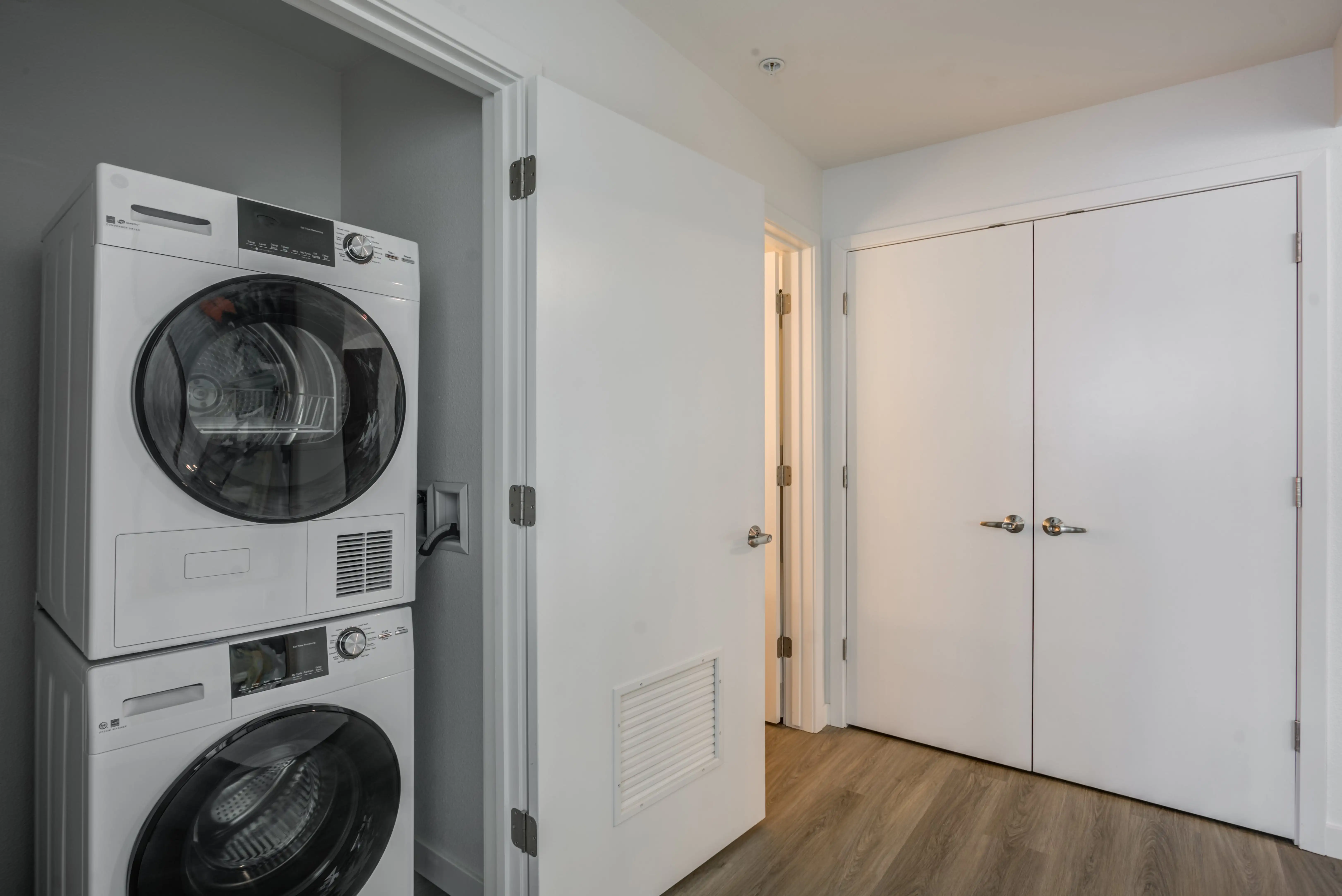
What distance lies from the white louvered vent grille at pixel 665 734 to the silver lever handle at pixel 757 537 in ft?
1.22

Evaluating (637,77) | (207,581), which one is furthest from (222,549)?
(637,77)

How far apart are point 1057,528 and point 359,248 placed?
2.45 metres

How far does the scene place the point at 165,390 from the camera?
1292 mm

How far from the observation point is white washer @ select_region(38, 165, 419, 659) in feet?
4.11

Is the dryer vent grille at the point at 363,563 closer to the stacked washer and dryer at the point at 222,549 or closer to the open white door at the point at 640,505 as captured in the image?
the stacked washer and dryer at the point at 222,549

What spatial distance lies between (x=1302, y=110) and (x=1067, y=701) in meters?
2.08

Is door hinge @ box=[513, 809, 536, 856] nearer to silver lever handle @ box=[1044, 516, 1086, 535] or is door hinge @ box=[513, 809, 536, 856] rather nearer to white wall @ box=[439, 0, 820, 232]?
white wall @ box=[439, 0, 820, 232]

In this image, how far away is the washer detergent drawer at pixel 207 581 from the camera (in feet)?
4.17

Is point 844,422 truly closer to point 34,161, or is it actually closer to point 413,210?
point 413,210

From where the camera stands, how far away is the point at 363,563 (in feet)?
5.26

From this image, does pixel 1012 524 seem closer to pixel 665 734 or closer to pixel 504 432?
pixel 665 734

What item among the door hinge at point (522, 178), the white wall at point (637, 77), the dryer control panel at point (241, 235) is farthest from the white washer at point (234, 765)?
the white wall at point (637, 77)

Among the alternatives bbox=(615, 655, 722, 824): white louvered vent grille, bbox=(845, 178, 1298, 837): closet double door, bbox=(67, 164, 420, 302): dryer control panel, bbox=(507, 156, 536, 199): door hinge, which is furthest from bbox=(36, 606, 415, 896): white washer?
bbox=(845, 178, 1298, 837): closet double door

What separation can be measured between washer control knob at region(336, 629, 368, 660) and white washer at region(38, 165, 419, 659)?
0.20 feet
